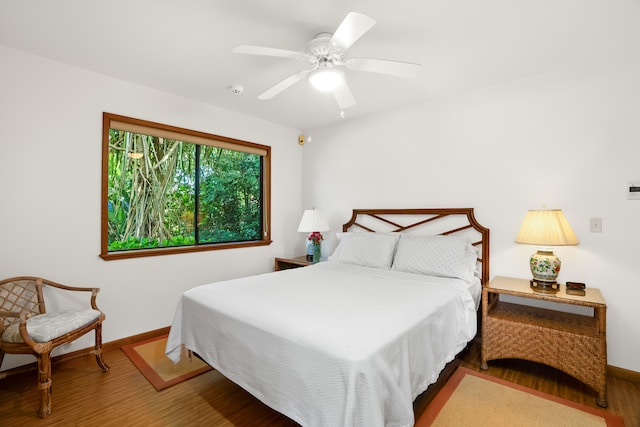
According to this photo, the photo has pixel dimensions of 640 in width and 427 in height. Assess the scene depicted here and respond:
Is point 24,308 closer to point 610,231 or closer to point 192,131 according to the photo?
point 192,131

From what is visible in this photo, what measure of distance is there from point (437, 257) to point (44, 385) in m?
2.90

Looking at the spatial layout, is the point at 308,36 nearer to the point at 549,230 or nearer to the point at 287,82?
the point at 287,82

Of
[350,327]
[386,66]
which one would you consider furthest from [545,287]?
[386,66]

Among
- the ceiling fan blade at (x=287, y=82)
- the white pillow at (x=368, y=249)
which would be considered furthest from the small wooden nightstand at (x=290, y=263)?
the ceiling fan blade at (x=287, y=82)

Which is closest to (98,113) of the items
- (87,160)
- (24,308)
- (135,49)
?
(87,160)

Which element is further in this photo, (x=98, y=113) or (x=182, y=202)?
(x=182, y=202)

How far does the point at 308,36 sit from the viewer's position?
2080 millimetres

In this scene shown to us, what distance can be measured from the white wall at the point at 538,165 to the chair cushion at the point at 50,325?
9.43 feet

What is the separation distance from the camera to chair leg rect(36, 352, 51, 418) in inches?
72.6

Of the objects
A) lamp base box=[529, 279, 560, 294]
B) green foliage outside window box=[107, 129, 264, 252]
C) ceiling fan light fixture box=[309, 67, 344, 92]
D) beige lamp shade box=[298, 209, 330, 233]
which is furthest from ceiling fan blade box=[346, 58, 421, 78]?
green foliage outside window box=[107, 129, 264, 252]

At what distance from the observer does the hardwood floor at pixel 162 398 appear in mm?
1822

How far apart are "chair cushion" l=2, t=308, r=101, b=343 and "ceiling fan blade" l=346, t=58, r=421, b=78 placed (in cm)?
252

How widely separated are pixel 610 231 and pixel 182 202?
12.8 ft

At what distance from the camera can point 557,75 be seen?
2.55 metres
